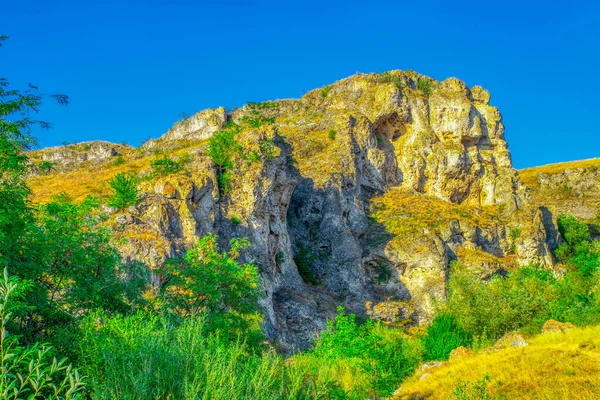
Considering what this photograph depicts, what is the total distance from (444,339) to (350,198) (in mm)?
19295

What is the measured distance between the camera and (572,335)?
26188 mm

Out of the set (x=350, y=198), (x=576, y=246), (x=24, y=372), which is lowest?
(x=576, y=246)

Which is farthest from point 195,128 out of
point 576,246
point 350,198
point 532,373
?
point 532,373

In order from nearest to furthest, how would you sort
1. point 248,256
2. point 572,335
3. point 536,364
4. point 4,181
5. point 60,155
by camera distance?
point 4,181
point 536,364
point 572,335
point 248,256
point 60,155

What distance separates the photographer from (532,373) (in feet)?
64.8

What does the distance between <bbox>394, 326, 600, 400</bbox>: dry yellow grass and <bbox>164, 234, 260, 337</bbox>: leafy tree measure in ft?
26.5

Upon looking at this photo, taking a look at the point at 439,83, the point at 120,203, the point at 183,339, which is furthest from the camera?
the point at 439,83

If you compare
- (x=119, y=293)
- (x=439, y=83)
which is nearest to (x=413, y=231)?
(x=439, y=83)

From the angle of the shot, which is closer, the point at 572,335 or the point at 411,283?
the point at 572,335

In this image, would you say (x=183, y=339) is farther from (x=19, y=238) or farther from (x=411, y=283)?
(x=411, y=283)

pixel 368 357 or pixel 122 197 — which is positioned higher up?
pixel 122 197

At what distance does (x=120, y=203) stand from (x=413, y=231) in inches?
1232

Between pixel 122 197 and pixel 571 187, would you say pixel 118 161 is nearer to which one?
pixel 122 197

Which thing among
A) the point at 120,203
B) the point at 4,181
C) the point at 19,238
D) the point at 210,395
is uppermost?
the point at 120,203
